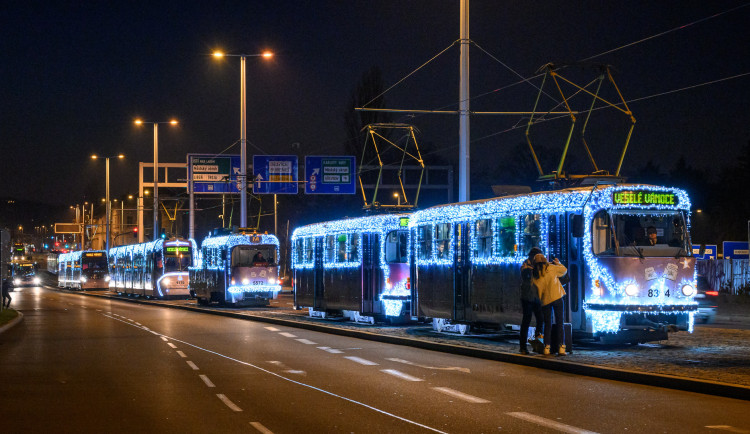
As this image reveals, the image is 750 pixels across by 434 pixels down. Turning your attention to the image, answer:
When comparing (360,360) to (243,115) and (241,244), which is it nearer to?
(241,244)

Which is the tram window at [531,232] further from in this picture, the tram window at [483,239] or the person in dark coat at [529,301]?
the person in dark coat at [529,301]

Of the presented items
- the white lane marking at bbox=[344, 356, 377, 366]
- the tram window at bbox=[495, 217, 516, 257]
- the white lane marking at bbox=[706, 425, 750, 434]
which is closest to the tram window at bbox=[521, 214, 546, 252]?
the tram window at bbox=[495, 217, 516, 257]

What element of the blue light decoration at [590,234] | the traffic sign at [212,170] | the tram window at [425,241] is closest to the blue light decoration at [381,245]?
the tram window at [425,241]

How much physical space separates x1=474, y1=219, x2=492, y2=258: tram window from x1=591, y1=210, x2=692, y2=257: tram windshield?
3323mm

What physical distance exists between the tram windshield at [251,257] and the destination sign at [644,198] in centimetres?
2428

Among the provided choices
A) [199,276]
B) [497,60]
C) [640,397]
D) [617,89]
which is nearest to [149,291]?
[199,276]

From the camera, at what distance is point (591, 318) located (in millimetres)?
18234

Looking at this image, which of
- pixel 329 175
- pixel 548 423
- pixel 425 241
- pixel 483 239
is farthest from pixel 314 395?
pixel 329 175

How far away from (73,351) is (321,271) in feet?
39.2

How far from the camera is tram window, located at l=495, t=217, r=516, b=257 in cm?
2039

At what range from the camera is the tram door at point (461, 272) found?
22.2 m

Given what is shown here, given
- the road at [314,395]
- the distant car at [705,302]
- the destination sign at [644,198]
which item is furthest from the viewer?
the distant car at [705,302]

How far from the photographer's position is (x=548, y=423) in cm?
1055

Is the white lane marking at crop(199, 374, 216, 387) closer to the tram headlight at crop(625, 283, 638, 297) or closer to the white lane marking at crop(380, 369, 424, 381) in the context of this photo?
the white lane marking at crop(380, 369, 424, 381)
